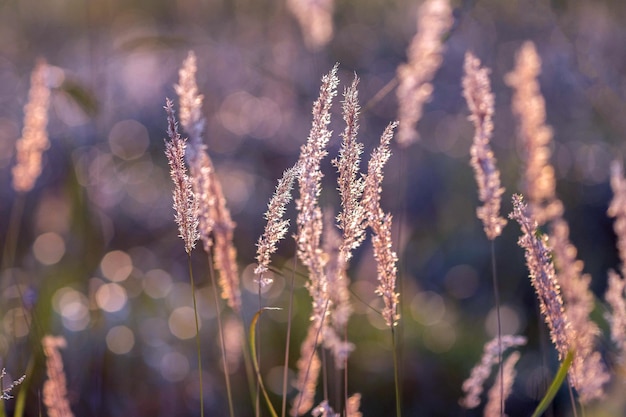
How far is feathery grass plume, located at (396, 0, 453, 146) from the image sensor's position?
66.3 inches

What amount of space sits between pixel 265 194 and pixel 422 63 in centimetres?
294

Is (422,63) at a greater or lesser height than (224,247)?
greater

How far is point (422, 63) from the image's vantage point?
1.68 m

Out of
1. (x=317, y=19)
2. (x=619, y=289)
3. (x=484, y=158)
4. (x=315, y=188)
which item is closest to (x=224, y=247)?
(x=315, y=188)

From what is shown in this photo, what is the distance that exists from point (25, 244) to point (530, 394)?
2.92m

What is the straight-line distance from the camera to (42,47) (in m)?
8.86

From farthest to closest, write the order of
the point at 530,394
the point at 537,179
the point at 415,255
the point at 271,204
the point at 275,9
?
the point at 275,9 < the point at 415,255 < the point at 530,394 < the point at 537,179 < the point at 271,204

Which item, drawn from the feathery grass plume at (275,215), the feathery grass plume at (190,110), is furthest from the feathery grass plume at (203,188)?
the feathery grass plume at (275,215)

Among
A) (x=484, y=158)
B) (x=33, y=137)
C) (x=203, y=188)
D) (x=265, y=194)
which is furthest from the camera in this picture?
(x=265, y=194)

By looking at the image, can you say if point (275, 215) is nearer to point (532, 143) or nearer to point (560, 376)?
point (560, 376)

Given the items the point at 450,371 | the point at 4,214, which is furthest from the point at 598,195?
the point at 4,214

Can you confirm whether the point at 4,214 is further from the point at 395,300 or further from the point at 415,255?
the point at 395,300

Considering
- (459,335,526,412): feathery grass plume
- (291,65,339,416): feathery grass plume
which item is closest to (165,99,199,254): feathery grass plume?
(291,65,339,416): feathery grass plume

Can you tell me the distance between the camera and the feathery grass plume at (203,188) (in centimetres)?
122
